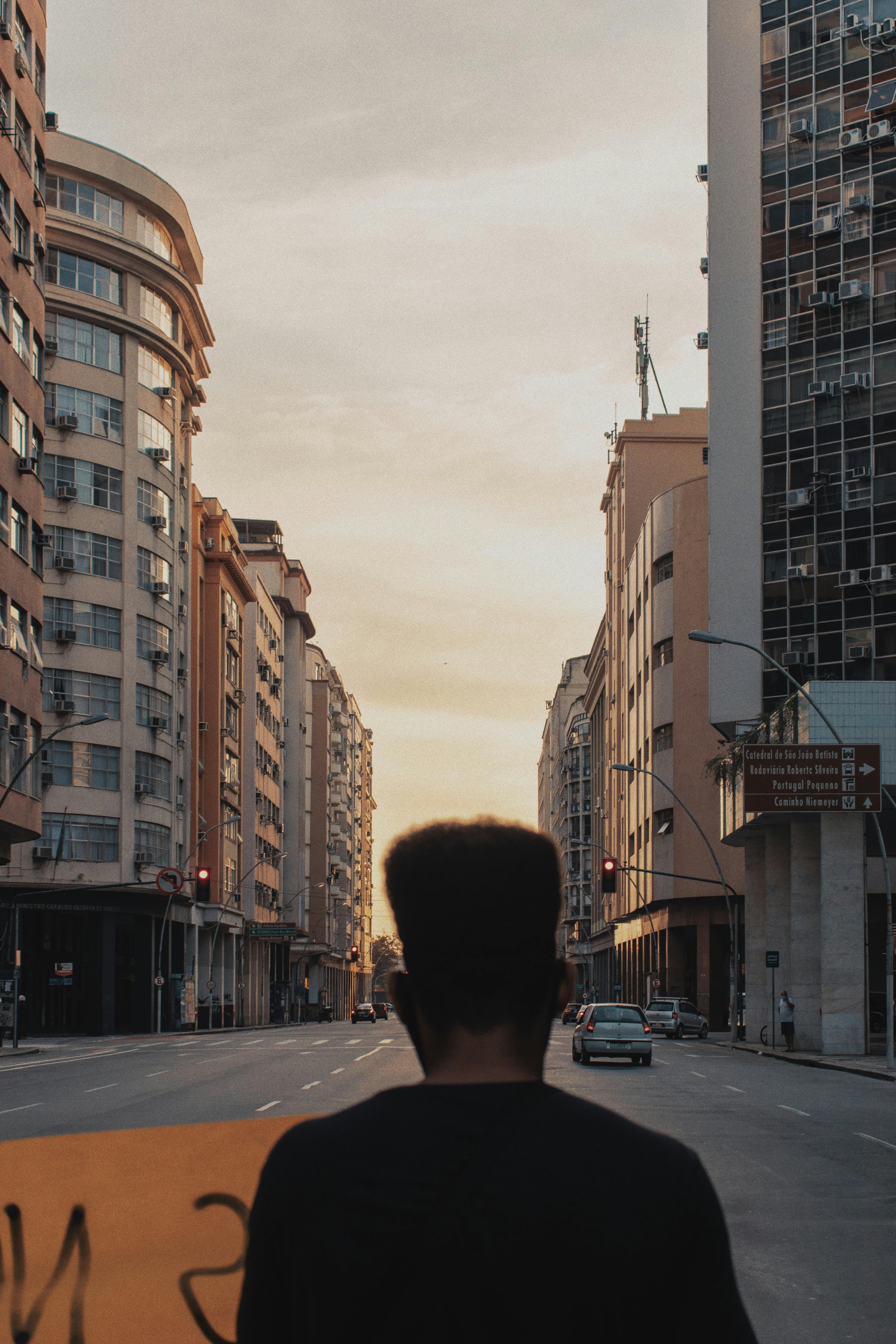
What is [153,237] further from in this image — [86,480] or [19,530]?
[19,530]

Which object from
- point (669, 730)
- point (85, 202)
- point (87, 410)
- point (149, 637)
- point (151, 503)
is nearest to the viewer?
point (87, 410)

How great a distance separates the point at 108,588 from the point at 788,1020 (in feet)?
113

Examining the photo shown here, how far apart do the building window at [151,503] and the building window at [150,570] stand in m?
1.42

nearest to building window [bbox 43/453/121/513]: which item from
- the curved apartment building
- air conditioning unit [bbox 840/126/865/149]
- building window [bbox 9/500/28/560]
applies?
the curved apartment building

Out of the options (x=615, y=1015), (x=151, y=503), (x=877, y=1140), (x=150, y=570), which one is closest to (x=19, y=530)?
(x=615, y=1015)

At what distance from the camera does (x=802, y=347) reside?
51469mm

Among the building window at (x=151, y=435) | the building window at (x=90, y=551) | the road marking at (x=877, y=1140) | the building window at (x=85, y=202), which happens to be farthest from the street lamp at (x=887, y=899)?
the building window at (x=85, y=202)

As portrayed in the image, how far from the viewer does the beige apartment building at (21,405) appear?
4112cm

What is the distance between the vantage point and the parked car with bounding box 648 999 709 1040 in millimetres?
59000

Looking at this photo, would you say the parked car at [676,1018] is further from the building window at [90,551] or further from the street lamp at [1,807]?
the building window at [90,551]

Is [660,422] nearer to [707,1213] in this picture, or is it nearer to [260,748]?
[260,748]

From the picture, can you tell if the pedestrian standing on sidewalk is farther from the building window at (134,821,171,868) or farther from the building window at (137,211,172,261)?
the building window at (137,211,172,261)

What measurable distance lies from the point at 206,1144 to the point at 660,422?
93514 mm

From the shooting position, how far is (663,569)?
3068 inches
